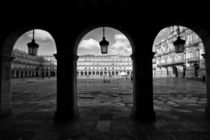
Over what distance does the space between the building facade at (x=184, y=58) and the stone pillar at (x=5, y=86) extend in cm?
2654

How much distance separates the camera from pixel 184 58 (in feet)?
102

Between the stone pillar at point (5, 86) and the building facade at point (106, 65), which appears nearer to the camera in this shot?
the stone pillar at point (5, 86)

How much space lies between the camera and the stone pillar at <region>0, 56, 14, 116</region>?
14.6 ft

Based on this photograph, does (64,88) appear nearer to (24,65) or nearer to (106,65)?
(24,65)

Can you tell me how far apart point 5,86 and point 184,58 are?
37287mm

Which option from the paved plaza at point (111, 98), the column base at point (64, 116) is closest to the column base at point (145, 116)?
the paved plaza at point (111, 98)

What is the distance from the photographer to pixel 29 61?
59.9 meters

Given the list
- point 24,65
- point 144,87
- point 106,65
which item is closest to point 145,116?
point 144,87

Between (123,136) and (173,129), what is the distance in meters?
1.65

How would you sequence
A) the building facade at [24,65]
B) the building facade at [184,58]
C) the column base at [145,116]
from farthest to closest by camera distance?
the building facade at [24,65], the building facade at [184,58], the column base at [145,116]

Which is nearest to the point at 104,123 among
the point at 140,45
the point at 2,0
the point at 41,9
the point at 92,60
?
the point at 140,45

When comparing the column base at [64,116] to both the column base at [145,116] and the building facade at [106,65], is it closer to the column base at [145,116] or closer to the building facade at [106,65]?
the column base at [145,116]

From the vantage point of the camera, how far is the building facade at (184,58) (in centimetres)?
2569

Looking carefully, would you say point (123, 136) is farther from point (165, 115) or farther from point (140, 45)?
point (140, 45)
